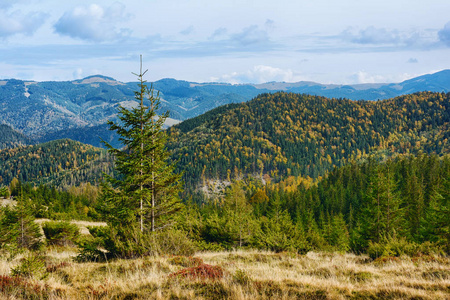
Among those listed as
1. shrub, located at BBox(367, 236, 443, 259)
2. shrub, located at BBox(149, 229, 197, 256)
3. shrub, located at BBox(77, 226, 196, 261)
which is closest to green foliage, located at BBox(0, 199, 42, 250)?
shrub, located at BBox(77, 226, 196, 261)

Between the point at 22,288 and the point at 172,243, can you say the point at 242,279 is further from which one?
A: the point at 172,243

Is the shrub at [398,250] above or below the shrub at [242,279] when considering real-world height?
below

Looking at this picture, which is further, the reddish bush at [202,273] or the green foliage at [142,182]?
Result: the green foliage at [142,182]

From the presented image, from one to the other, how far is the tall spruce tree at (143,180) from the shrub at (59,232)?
1666 centimetres

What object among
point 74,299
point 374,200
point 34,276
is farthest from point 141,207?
point 374,200

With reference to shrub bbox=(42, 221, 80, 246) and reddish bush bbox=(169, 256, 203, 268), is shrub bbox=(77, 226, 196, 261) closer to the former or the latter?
reddish bush bbox=(169, 256, 203, 268)

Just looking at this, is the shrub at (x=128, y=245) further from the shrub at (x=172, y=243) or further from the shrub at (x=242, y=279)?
the shrub at (x=242, y=279)

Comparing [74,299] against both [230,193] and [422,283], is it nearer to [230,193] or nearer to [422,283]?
[422,283]

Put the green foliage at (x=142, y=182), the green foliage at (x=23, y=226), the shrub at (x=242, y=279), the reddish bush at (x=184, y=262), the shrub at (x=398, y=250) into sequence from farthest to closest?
the green foliage at (x=23, y=226) < the green foliage at (x=142, y=182) < the shrub at (x=398, y=250) < the reddish bush at (x=184, y=262) < the shrub at (x=242, y=279)

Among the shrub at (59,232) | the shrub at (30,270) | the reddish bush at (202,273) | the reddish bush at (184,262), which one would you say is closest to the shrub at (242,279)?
the reddish bush at (202,273)

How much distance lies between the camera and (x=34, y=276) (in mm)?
6883

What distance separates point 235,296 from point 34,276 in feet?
17.0

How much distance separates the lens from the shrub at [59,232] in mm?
29125

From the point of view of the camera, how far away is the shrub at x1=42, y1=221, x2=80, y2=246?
29.1m
